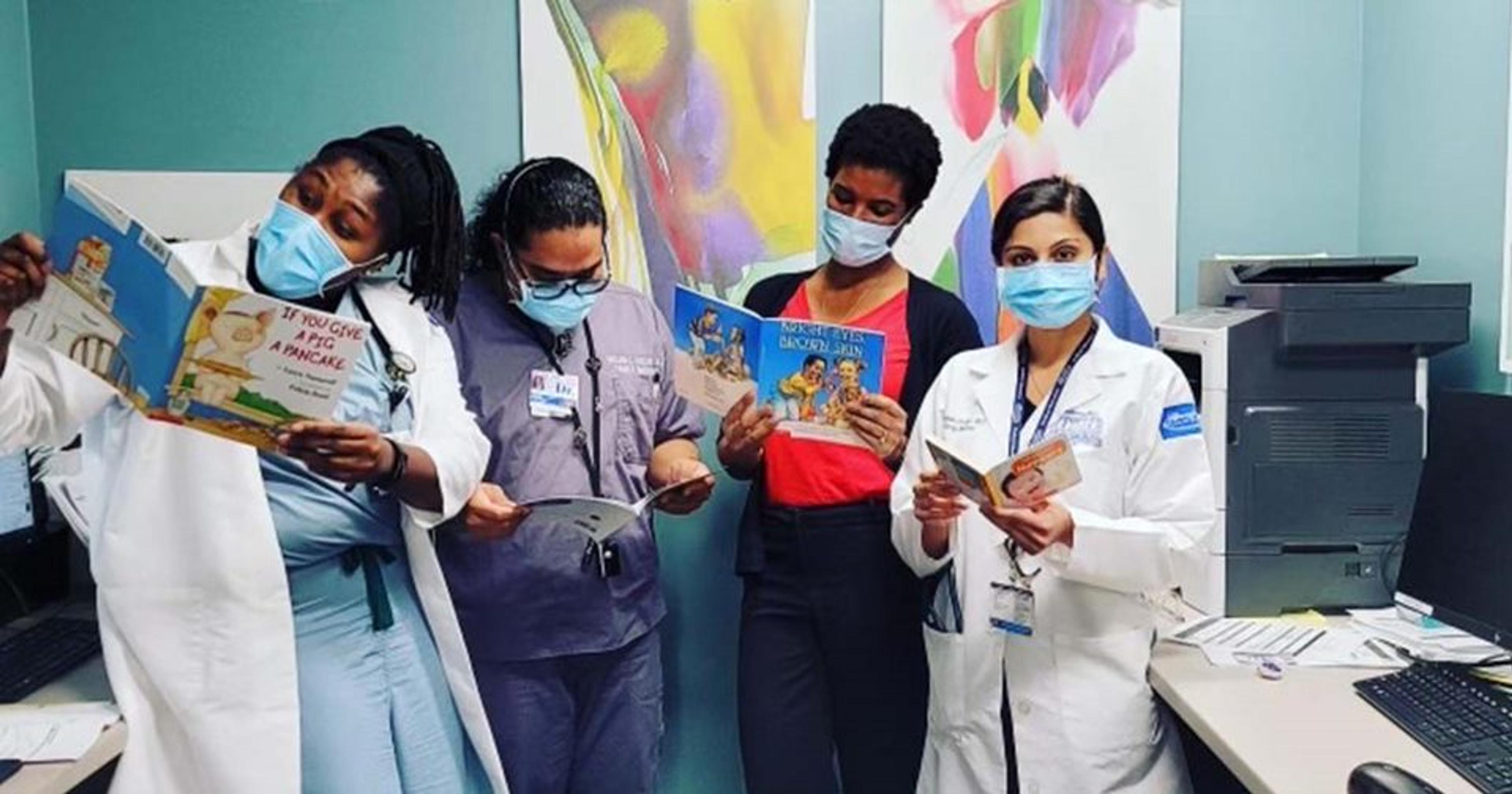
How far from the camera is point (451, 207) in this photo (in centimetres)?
163

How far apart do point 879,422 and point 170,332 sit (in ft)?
3.39

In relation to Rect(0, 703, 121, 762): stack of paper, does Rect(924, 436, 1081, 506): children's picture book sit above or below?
above

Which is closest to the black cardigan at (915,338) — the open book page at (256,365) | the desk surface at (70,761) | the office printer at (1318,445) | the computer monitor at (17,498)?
the office printer at (1318,445)

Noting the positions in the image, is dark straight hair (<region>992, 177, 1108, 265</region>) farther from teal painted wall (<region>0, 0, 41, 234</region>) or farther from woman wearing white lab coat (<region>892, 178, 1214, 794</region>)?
teal painted wall (<region>0, 0, 41, 234</region>)

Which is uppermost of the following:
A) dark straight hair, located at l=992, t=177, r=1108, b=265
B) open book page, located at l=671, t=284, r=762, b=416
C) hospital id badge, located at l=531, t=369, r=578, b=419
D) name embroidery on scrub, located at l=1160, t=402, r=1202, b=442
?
dark straight hair, located at l=992, t=177, r=1108, b=265

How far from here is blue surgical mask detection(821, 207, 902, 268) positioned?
1913 millimetres

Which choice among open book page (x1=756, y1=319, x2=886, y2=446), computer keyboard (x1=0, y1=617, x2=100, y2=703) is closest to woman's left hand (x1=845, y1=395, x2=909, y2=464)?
open book page (x1=756, y1=319, x2=886, y2=446)

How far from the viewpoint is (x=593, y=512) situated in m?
1.65

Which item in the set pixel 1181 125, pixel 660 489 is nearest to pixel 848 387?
pixel 660 489

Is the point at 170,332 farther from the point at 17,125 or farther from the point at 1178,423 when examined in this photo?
the point at 17,125

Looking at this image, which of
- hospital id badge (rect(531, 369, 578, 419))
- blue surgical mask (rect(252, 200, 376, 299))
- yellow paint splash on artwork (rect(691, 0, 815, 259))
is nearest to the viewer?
blue surgical mask (rect(252, 200, 376, 299))

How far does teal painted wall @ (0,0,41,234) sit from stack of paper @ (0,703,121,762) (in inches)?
49.0

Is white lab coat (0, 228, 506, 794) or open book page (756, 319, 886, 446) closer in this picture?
white lab coat (0, 228, 506, 794)

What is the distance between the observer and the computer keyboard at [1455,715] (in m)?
1.27
